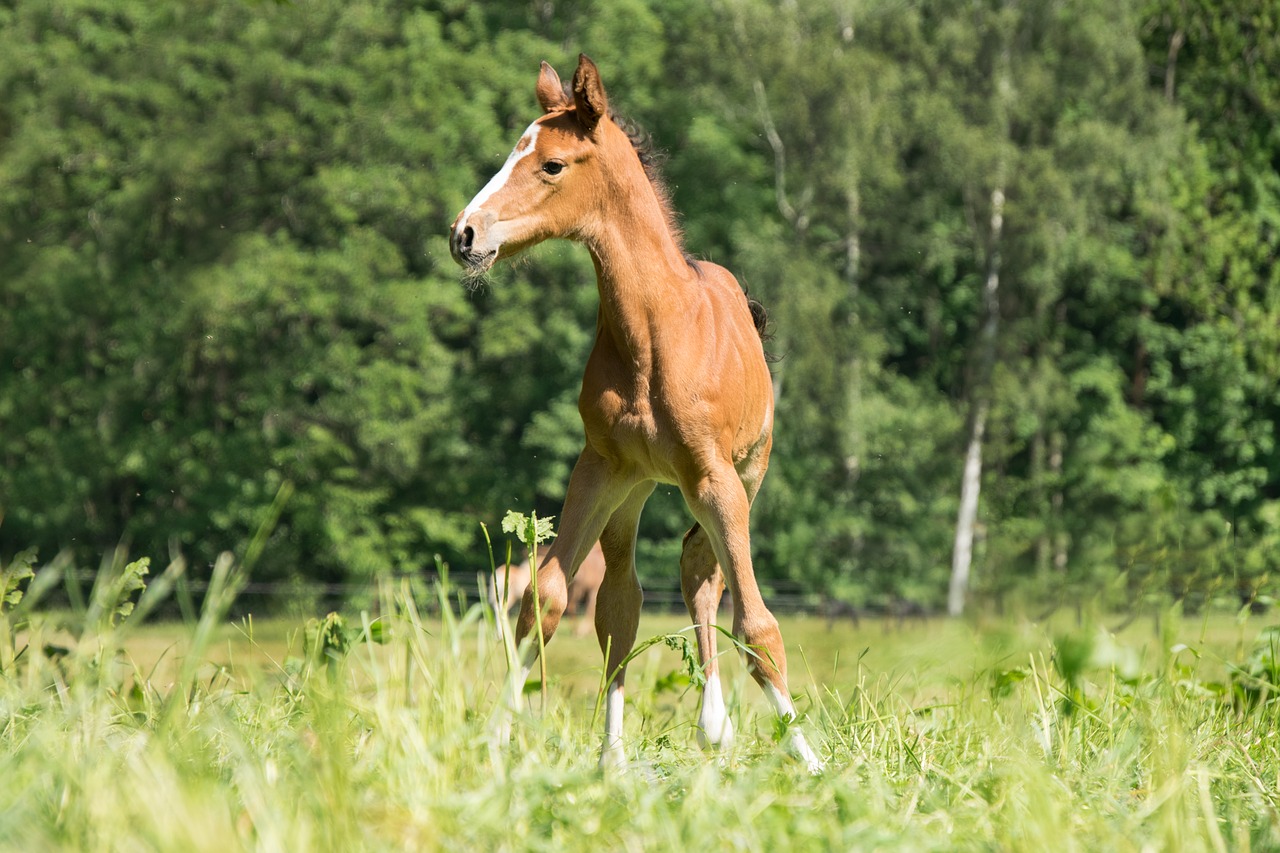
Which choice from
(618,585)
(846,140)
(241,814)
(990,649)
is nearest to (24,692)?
(241,814)

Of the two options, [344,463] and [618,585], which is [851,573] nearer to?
[344,463]

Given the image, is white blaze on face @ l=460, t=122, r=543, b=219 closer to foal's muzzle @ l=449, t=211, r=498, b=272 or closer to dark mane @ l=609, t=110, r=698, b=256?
foal's muzzle @ l=449, t=211, r=498, b=272

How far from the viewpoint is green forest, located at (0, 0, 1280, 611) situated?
25016 mm

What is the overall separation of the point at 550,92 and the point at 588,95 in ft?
0.79

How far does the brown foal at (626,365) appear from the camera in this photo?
4289 mm

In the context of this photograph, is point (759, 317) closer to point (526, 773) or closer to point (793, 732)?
point (793, 732)

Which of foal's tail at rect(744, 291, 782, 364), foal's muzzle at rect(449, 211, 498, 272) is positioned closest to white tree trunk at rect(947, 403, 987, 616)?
foal's tail at rect(744, 291, 782, 364)

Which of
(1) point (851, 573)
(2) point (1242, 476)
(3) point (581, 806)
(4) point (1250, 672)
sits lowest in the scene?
(1) point (851, 573)

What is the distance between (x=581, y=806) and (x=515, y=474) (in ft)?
78.2

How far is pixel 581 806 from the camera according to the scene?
9.24 feet

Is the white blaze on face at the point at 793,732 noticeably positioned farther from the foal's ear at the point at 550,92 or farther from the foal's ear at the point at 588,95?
the foal's ear at the point at 550,92

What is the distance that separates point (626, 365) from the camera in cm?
450

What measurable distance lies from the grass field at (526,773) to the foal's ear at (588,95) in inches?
70.8

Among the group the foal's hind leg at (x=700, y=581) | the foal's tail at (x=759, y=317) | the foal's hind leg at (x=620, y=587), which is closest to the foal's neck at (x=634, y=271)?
the foal's hind leg at (x=620, y=587)
